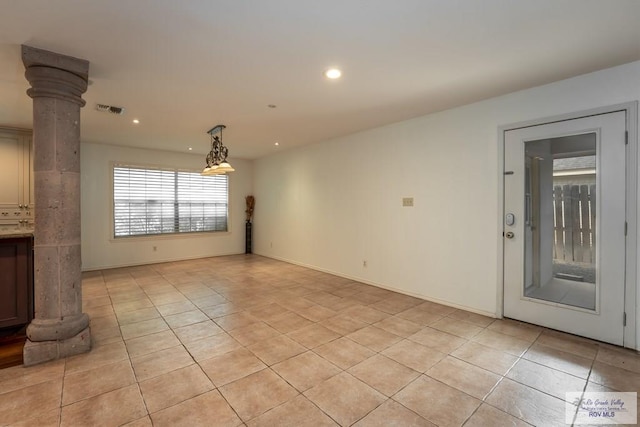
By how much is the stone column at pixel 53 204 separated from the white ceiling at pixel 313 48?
0.71ft

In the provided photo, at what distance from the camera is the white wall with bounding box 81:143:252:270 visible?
6.11 meters

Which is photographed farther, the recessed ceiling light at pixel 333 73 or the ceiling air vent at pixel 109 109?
the ceiling air vent at pixel 109 109

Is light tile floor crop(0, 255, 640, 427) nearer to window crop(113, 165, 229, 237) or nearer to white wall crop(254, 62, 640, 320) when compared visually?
white wall crop(254, 62, 640, 320)

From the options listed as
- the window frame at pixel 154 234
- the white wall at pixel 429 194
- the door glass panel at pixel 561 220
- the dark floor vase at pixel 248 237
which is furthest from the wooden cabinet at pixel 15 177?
the door glass panel at pixel 561 220

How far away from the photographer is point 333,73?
9.69 feet

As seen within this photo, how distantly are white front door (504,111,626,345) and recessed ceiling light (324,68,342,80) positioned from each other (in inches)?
86.1

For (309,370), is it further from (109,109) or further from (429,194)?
(109,109)

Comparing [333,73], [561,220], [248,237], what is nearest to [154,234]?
[248,237]

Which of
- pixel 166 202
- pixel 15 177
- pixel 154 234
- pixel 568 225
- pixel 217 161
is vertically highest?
pixel 217 161

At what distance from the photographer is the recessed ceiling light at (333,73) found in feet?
9.48

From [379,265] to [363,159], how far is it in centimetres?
188

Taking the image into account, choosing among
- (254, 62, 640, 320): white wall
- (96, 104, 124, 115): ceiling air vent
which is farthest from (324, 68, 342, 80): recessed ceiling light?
(96, 104, 124, 115): ceiling air vent

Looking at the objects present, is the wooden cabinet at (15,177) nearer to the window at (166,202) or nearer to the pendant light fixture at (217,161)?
the window at (166,202)

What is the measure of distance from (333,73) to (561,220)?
9.63 ft
